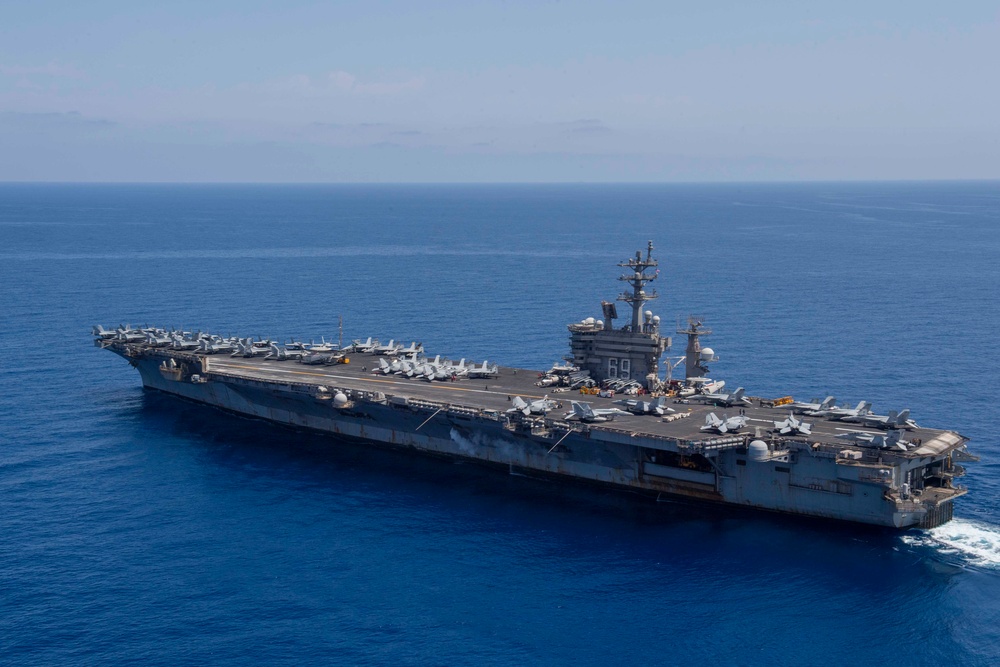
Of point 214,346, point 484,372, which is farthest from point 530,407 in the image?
point 214,346

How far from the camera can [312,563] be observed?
103 ft

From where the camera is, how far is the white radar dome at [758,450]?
33000 mm

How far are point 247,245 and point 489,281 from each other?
174ft

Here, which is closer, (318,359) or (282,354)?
(318,359)

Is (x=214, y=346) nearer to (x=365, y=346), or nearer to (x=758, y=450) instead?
(x=365, y=346)

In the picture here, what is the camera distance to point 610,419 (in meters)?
38.1

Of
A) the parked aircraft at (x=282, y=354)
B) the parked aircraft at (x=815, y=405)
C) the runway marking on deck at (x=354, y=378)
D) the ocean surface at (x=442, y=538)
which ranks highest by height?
the parked aircraft at (x=815, y=405)

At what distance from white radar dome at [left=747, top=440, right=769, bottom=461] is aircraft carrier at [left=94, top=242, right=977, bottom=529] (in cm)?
4

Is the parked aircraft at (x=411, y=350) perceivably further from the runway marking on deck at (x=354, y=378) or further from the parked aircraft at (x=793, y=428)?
the parked aircraft at (x=793, y=428)

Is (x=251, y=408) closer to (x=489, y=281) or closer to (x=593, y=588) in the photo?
(x=593, y=588)

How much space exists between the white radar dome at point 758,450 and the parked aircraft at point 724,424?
1.98 meters

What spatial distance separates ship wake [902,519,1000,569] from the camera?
30.8 metres

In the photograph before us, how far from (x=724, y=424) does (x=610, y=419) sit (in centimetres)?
484

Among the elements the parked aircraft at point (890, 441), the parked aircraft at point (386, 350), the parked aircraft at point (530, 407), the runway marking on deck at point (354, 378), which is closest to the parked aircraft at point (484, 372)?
the runway marking on deck at point (354, 378)
